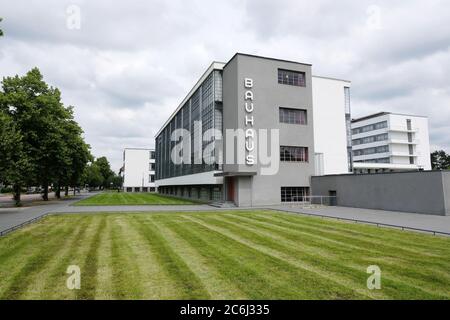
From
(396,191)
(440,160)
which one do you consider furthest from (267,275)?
(440,160)

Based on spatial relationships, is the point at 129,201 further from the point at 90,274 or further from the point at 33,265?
the point at 90,274

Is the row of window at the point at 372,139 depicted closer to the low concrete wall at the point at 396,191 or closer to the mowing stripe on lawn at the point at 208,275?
the low concrete wall at the point at 396,191

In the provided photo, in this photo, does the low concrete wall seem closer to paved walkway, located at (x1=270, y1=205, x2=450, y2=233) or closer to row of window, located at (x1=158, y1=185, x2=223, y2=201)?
paved walkway, located at (x1=270, y1=205, x2=450, y2=233)

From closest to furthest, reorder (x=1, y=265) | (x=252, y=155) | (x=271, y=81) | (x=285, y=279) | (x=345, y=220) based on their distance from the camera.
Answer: (x=285, y=279) → (x=1, y=265) → (x=345, y=220) → (x=252, y=155) → (x=271, y=81)

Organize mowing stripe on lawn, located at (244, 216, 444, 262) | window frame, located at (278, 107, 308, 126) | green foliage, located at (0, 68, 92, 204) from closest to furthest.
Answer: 1. mowing stripe on lawn, located at (244, 216, 444, 262)
2. green foliage, located at (0, 68, 92, 204)
3. window frame, located at (278, 107, 308, 126)

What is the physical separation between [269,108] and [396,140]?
67.0m

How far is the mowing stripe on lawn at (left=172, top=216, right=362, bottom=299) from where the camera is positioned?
21.3ft

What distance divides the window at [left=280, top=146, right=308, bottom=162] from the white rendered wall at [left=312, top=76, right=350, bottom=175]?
3.45 meters

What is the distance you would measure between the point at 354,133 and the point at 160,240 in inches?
3810

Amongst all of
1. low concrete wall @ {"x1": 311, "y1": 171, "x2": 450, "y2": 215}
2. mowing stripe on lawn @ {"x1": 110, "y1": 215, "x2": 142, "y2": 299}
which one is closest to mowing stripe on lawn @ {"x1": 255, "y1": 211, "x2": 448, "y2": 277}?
mowing stripe on lawn @ {"x1": 110, "y1": 215, "x2": 142, "y2": 299}

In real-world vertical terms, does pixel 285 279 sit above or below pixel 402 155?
below

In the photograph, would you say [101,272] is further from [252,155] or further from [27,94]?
[27,94]
